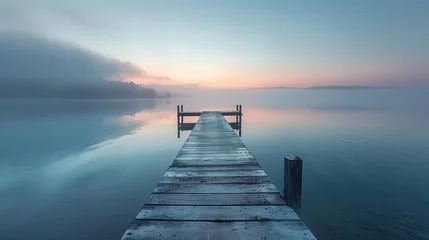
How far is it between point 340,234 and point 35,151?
2156 cm

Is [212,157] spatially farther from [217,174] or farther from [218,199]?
[218,199]

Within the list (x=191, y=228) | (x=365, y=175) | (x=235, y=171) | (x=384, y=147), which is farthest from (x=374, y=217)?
(x=384, y=147)

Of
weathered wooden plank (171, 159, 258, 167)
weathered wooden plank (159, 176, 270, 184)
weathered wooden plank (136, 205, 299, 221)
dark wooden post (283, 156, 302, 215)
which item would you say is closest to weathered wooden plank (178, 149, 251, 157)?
weathered wooden plank (171, 159, 258, 167)

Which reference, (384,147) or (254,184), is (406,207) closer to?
(254,184)

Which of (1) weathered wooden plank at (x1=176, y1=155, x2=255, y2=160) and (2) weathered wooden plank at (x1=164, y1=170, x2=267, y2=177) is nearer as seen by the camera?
(2) weathered wooden plank at (x1=164, y1=170, x2=267, y2=177)

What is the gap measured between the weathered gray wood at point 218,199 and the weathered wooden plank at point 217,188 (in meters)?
0.17

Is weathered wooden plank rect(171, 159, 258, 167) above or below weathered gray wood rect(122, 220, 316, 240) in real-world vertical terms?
below

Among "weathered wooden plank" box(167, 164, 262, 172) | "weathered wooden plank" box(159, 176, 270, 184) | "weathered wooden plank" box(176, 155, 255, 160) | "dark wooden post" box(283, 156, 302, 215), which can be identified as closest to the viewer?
"dark wooden post" box(283, 156, 302, 215)

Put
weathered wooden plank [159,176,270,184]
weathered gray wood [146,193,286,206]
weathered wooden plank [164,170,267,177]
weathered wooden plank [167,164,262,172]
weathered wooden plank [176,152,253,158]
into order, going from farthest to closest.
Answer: weathered wooden plank [176,152,253,158] → weathered wooden plank [167,164,262,172] → weathered wooden plank [164,170,267,177] → weathered wooden plank [159,176,270,184] → weathered gray wood [146,193,286,206]

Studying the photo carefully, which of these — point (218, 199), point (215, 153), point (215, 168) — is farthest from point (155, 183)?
point (218, 199)

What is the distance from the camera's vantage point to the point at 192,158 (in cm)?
635

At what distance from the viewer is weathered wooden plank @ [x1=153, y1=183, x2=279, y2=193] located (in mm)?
3922

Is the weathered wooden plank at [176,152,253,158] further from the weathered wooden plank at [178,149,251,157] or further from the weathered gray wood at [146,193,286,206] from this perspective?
the weathered gray wood at [146,193,286,206]

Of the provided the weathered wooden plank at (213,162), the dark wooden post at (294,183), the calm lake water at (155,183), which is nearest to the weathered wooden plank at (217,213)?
the dark wooden post at (294,183)
